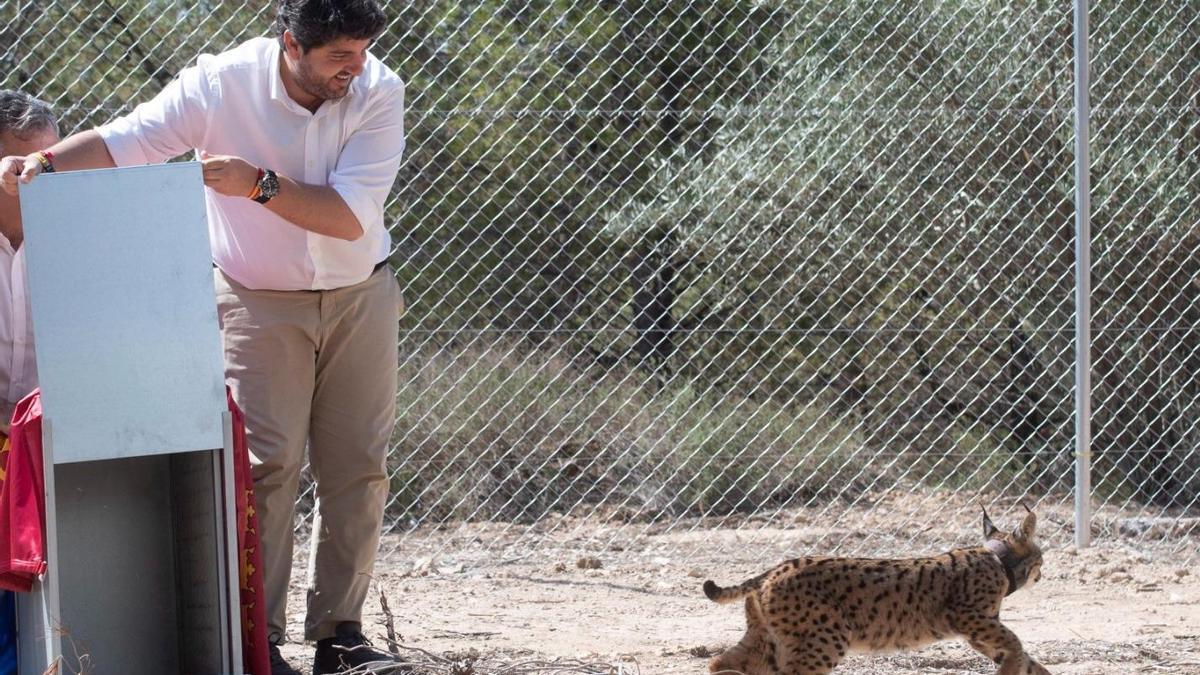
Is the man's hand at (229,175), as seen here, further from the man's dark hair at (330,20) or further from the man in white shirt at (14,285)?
the man in white shirt at (14,285)

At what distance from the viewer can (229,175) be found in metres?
3.40

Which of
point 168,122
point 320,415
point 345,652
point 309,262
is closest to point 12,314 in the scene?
point 168,122

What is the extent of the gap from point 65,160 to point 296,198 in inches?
21.3

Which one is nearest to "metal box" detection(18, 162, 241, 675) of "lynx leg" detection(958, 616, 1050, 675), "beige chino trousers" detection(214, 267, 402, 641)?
"beige chino trousers" detection(214, 267, 402, 641)

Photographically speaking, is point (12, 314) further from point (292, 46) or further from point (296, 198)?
point (292, 46)

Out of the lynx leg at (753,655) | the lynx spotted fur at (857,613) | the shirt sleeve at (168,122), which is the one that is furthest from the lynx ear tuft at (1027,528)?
the shirt sleeve at (168,122)

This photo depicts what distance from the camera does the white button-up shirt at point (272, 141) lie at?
3771mm

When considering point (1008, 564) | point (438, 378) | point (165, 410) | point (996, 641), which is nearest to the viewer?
point (165, 410)

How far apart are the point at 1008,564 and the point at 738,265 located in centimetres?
254

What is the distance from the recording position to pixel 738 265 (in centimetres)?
684

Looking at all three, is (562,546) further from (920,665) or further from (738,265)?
(920,665)

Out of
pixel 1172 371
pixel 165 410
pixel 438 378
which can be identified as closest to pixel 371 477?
pixel 165 410

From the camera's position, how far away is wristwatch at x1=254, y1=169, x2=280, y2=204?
3.47m

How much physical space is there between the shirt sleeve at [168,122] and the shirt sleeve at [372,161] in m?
0.38
